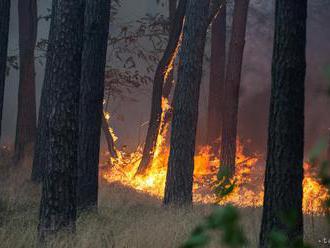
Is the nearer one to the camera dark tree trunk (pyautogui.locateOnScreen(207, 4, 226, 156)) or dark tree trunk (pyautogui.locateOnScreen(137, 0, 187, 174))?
dark tree trunk (pyautogui.locateOnScreen(137, 0, 187, 174))

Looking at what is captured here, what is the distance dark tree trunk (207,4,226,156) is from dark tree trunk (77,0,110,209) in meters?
10.3

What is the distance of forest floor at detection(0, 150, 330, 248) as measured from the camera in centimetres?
731

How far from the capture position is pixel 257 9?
28375mm

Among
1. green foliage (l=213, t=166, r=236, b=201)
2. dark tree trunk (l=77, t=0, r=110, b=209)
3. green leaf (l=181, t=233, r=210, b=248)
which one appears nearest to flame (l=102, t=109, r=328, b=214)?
dark tree trunk (l=77, t=0, r=110, b=209)

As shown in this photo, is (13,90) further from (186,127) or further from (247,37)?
(186,127)

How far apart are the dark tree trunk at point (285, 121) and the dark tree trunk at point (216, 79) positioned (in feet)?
45.7

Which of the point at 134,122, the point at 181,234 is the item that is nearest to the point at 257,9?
the point at 134,122

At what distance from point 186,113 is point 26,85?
25.7ft

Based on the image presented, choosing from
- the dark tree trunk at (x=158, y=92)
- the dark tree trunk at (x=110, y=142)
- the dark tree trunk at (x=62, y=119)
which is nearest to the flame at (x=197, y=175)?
the dark tree trunk at (x=158, y=92)

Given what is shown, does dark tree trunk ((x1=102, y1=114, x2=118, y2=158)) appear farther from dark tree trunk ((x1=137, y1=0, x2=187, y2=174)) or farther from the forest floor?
the forest floor

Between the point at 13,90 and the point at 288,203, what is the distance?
3002cm

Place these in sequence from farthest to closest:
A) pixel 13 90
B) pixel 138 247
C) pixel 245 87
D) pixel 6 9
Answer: pixel 13 90 < pixel 245 87 < pixel 6 9 < pixel 138 247

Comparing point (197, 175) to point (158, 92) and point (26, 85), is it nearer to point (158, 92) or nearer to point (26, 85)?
point (158, 92)

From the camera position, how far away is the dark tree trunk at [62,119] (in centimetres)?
789
